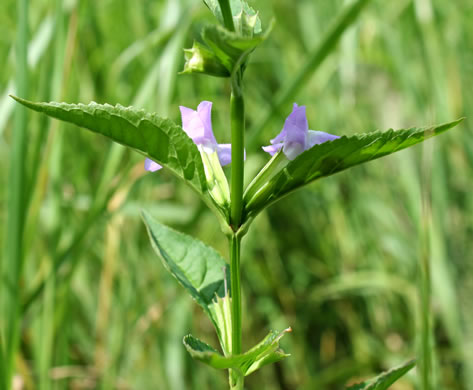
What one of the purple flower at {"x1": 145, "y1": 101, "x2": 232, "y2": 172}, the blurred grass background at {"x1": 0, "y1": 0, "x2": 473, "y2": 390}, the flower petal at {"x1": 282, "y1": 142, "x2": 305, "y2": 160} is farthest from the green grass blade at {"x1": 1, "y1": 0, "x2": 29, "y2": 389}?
the flower petal at {"x1": 282, "y1": 142, "x2": 305, "y2": 160}

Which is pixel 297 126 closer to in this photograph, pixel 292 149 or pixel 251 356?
pixel 292 149

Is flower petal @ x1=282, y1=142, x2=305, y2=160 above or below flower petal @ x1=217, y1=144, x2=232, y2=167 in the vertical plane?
below

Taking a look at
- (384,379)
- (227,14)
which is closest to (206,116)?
(227,14)

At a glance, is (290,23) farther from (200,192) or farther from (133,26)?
(200,192)

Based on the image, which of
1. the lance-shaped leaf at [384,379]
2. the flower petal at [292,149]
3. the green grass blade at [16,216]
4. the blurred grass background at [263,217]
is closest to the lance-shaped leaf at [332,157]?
the flower petal at [292,149]

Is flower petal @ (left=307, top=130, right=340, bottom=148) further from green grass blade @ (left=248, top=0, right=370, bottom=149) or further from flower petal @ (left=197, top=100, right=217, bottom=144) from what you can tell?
green grass blade @ (left=248, top=0, right=370, bottom=149)

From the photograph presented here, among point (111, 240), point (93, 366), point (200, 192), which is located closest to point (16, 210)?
point (200, 192)
